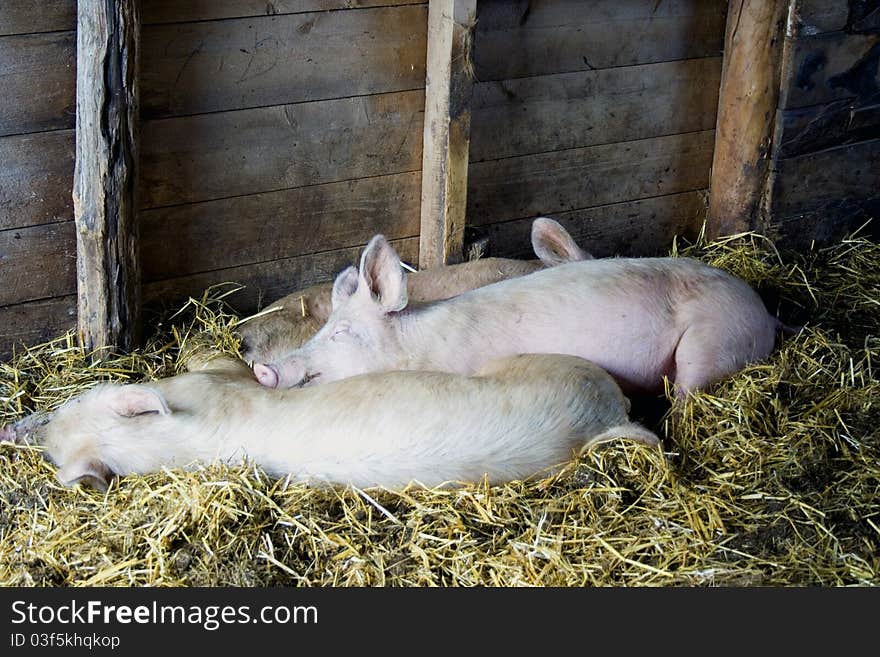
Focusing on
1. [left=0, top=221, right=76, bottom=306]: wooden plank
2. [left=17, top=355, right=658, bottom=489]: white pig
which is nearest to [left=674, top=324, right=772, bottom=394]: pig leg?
[left=17, top=355, right=658, bottom=489]: white pig

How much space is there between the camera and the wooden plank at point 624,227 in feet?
15.5

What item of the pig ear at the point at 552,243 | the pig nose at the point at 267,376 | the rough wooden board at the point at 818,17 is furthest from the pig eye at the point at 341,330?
the rough wooden board at the point at 818,17

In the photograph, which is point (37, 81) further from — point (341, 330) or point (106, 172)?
point (341, 330)

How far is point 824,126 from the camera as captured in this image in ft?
16.1

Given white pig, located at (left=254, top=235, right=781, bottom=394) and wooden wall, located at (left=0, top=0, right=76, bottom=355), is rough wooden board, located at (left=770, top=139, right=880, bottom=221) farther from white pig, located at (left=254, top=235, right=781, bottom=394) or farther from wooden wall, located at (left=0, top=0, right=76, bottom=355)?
wooden wall, located at (left=0, top=0, right=76, bottom=355)

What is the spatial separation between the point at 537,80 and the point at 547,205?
1.75 ft

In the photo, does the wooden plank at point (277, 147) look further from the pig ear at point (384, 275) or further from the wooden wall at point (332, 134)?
the pig ear at point (384, 275)

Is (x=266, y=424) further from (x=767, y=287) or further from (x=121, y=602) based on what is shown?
(x=767, y=287)

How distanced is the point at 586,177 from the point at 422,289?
1.04m

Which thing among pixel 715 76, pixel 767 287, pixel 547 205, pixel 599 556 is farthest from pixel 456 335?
pixel 715 76

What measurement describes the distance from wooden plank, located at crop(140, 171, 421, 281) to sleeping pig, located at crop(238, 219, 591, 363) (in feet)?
0.70

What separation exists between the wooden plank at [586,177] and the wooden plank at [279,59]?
0.55 meters

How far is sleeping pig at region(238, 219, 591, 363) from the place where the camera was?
401 centimetres

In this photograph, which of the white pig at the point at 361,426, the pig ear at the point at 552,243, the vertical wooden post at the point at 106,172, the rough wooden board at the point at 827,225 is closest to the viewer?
the white pig at the point at 361,426
